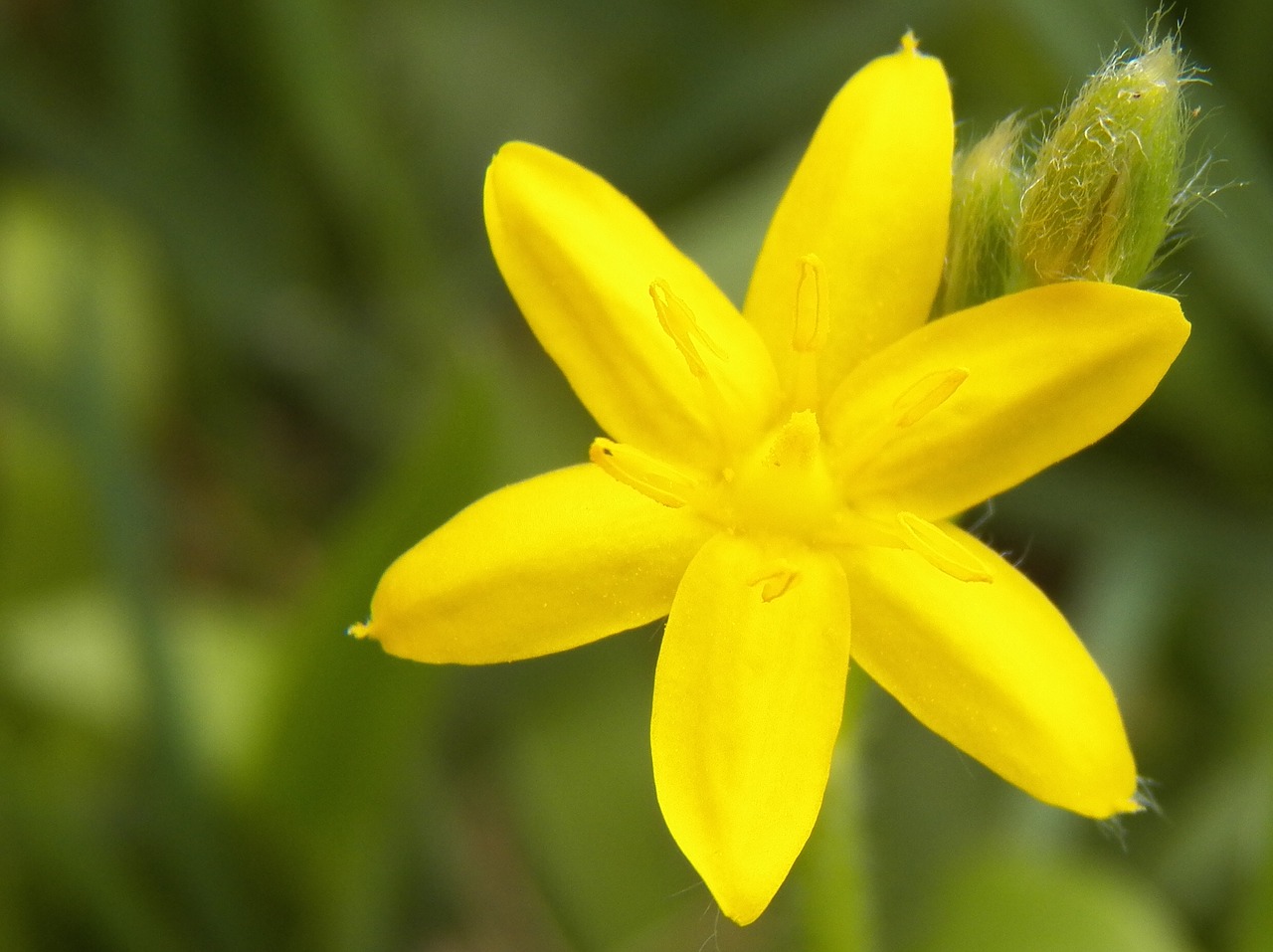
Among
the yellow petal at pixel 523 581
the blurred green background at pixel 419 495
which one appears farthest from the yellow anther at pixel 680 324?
the blurred green background at pixel 419 495

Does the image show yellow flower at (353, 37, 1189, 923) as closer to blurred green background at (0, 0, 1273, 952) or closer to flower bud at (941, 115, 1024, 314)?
flower bud at (941, 115, 1024, 314)

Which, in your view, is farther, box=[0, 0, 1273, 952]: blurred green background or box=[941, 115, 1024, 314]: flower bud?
box=[0, 0, 1273, 952]: blurred green background

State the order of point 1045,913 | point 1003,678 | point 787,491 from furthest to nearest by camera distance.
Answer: point 1045,913, point 787,491, point 1003,678

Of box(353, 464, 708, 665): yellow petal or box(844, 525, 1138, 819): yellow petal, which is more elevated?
box(353, 464, 708, 665): yellow petal

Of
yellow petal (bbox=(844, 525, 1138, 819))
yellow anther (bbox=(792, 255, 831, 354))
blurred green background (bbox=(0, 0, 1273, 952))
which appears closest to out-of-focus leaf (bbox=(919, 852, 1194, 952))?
blurred green background (bbox=(0, 0, 1273, 952))

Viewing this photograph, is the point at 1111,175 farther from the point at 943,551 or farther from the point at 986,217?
the point at 943,551

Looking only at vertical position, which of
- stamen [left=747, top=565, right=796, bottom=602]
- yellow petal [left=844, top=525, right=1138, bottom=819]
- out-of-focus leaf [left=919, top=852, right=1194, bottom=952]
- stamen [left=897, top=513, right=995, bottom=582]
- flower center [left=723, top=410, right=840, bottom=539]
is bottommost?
out-of-focus leaf [left=919, top=852, right=1194, bottom=952]

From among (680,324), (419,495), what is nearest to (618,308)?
(680,324)
